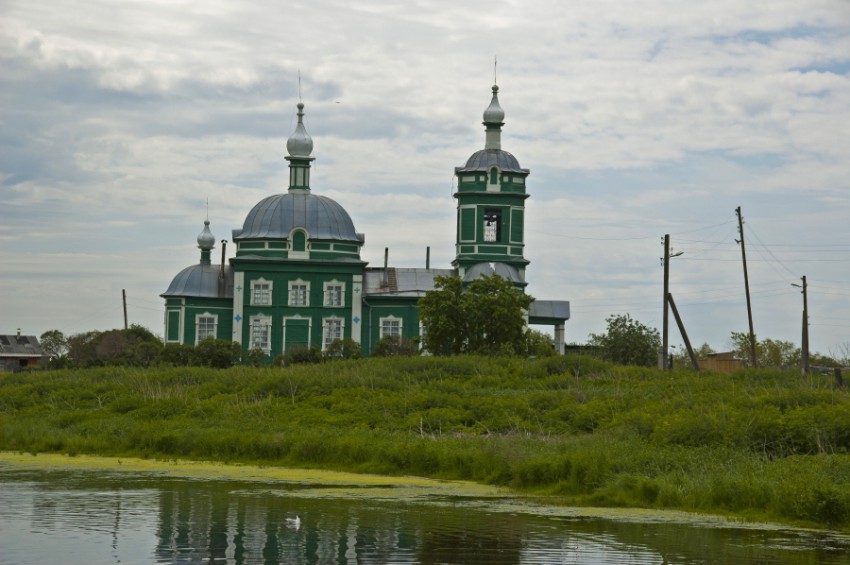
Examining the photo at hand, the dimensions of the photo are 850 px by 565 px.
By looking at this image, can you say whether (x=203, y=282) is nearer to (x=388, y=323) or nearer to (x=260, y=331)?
(x=260, y=331)

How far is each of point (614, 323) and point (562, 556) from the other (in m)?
55.9

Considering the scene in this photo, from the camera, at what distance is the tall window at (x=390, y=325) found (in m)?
75.3

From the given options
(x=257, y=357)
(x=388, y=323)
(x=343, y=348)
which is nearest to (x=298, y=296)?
(x=388, y=323)

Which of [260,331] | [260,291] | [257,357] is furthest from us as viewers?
[260,291]

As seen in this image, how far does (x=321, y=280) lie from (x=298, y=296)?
1.51 m

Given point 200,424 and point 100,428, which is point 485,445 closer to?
point 200,424

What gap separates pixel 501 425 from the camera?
30094 mm

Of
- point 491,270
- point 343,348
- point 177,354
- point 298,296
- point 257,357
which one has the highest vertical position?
point 491,270

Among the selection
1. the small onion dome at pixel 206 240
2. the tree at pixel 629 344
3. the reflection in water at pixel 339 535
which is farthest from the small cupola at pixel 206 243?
the reflection in water at pixel 339 535

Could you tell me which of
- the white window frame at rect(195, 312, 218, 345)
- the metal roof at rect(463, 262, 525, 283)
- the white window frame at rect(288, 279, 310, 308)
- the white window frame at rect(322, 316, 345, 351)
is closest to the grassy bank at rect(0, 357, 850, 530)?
the white window frame at rect(195, 312, 218, 345)

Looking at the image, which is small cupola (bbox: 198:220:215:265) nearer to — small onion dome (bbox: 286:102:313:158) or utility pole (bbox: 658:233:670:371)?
small onion dome (bbox: 286:102:313:158)

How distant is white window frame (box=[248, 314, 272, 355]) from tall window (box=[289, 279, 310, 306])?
1.69 metres

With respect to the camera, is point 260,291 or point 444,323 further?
point 260,291

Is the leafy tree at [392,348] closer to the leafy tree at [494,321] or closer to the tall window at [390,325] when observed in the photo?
the tall window at [390,325]
